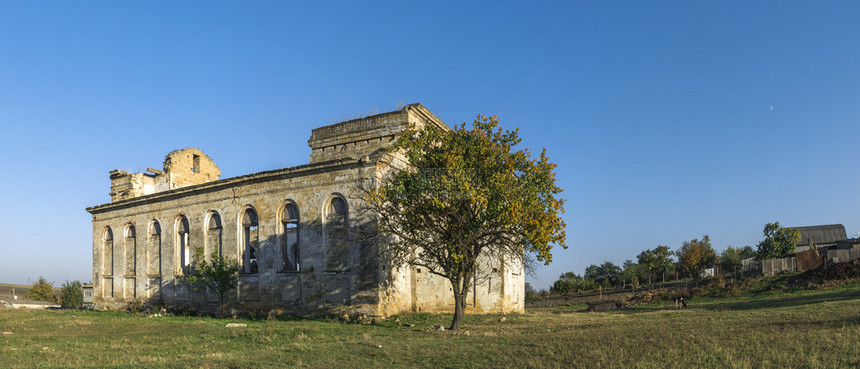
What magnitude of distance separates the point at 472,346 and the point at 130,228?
26.7m

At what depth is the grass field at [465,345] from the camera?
10.3 m

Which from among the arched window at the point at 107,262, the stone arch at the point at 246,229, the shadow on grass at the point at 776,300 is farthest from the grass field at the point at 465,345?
the arched window at the point at 107,262

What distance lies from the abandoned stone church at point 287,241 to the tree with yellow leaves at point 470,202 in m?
3.28

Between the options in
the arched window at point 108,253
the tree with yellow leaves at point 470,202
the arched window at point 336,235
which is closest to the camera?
the tree with yellow leaves at point 470,202

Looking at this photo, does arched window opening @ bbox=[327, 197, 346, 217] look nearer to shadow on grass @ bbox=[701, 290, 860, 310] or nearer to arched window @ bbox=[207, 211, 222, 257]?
arched window @ bbox=[207, 211, 222, 257]

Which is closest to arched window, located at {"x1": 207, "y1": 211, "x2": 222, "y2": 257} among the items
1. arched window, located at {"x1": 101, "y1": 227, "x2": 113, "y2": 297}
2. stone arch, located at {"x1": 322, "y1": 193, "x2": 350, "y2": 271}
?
stone arch, located at {"x1": 322, "y1": 193, "x2": 350, "y2": 271}

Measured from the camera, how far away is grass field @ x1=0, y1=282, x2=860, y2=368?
10320 millimetres

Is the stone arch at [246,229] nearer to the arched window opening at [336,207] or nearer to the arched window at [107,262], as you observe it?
the arched window opening at [336,207]

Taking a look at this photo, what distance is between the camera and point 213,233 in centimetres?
2673

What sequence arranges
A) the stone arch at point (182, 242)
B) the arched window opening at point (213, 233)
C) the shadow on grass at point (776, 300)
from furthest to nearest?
the stone arch at point (182, 242) → the arched window opening at point (213, 233) → the shadow on grass at point (776, 300)

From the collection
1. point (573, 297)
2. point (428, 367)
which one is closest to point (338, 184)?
point (428, 367)

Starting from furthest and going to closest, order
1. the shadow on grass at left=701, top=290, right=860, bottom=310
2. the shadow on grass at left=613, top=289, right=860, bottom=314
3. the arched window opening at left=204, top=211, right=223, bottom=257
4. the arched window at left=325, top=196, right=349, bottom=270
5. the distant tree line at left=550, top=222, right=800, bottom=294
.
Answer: the distant tree line at left=550, top=222, right=800, bottom=294
the arched window opening at left=204, top=211, right=223, bottom=257
the shadow on grass at left=613, top=289, right=860, bottom=314
the shadow on grass at left=701, top=290, right=860, bottom=310
the arched window at left=325, top=196, right=349, bottom=270

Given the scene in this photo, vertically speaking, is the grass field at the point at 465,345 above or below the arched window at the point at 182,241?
below

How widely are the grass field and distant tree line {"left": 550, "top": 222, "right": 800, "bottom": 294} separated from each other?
89.7 ft
